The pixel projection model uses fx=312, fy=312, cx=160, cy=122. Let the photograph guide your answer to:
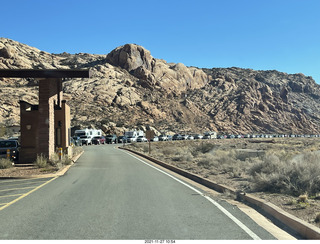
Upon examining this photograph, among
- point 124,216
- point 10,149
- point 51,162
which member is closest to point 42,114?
point 51,162

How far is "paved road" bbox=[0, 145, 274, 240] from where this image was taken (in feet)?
18.4

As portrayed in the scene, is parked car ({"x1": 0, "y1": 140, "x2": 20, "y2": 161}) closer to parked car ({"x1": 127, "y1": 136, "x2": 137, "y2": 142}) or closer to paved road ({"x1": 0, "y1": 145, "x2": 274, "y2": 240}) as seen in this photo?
paved road ({"x1": 0, "y1": 145, "x2": 274, "y2": 240})

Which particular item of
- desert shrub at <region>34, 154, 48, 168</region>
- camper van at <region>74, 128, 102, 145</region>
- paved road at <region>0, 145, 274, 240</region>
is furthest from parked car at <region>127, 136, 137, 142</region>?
paved road at <region>0, 145, 274, 240</region>

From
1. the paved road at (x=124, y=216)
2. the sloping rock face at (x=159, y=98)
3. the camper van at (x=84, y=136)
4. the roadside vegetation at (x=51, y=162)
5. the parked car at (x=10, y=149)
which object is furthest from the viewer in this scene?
the sloping rock face at (x=159, y=98)

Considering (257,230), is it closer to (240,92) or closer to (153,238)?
(153,238)

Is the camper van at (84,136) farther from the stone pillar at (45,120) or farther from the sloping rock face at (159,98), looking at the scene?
the stone pillar at (45,120)

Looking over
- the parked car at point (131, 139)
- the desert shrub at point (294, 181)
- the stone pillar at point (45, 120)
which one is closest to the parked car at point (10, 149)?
the stone pillar at point (45, 120)

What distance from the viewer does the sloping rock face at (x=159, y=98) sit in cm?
8131

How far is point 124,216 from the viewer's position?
270 inches

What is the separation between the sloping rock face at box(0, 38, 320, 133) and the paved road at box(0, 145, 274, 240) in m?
57.1

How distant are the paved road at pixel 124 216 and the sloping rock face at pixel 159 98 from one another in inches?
2247

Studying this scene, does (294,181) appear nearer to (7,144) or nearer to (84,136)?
(7,144)

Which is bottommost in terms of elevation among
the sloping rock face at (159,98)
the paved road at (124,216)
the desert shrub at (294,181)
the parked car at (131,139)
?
the paved road at (124,216)

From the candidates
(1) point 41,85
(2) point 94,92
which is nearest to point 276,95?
(2) point 94,92
